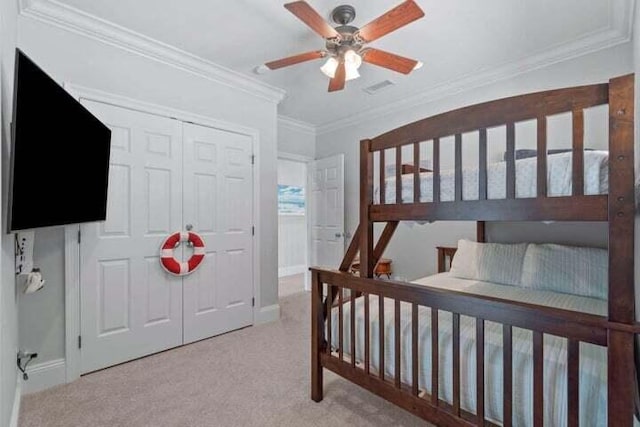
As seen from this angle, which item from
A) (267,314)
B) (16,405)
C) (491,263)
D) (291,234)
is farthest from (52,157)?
(291,234)

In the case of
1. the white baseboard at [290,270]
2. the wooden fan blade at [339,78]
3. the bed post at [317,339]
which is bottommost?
the white baseboard at [290,270]

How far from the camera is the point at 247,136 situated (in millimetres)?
3109

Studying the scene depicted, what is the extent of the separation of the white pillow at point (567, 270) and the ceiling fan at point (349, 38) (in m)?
1.75

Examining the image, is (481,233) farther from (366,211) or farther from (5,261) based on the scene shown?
(5,261)

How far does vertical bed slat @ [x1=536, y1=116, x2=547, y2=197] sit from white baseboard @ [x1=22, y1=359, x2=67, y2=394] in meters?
2.91

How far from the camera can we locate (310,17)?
5.70ft

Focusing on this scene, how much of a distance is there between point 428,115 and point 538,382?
9.72ft

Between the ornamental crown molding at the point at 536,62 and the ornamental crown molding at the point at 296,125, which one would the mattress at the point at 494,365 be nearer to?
the ornamental crown molding at the point at 536,62

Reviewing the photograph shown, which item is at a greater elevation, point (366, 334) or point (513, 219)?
point (513, 219)

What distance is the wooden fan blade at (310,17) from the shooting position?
63.9 inches

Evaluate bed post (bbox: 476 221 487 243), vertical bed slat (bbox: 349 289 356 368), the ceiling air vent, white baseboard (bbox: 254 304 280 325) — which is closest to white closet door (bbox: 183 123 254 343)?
white baseboard (bbox: 254 304 280 325)

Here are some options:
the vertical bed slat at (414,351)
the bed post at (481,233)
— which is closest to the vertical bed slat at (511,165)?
the vertical bed slat at (414,351)

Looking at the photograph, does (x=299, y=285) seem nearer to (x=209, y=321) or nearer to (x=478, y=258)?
(x=209, y=321)

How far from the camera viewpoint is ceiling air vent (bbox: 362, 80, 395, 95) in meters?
3.21
